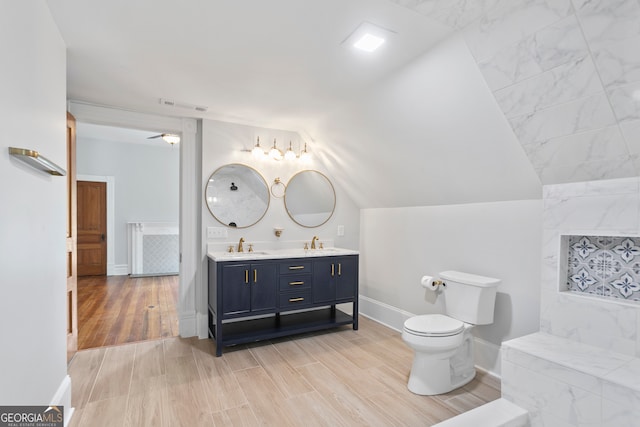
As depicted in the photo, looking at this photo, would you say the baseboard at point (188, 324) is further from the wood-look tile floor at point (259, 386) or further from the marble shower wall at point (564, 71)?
the marble shower wall at point (564, 71)

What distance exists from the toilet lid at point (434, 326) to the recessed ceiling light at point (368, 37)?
6.22 ft

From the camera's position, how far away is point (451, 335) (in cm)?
232

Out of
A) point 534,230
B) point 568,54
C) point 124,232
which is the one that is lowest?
point 124,232

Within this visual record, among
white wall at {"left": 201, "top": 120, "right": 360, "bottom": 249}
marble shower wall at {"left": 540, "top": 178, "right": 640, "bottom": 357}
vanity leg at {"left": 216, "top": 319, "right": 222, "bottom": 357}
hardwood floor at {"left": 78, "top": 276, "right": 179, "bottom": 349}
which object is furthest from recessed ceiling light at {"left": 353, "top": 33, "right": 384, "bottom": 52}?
hardwood floor at {"left": 78, "top": 276, "right": 179, "bottom": 349}

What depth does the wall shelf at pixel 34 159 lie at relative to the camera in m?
1.26

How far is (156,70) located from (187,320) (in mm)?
2363

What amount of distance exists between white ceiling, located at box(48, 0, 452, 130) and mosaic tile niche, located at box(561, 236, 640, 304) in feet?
5.20

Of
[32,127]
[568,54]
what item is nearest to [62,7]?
[32,127]

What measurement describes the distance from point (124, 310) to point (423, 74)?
4402 millimetres

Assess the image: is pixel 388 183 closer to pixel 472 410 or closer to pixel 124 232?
pixel 472 410

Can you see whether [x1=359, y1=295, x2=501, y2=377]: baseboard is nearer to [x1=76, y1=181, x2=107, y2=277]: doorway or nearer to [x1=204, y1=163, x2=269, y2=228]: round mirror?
[x1=204, y1=163, x2=269, y2=228]: round mirror

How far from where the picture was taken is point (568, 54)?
1.58 metres

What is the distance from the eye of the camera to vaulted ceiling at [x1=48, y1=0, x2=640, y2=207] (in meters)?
1.59

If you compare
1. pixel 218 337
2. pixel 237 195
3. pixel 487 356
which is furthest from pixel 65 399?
pixel 487 356
